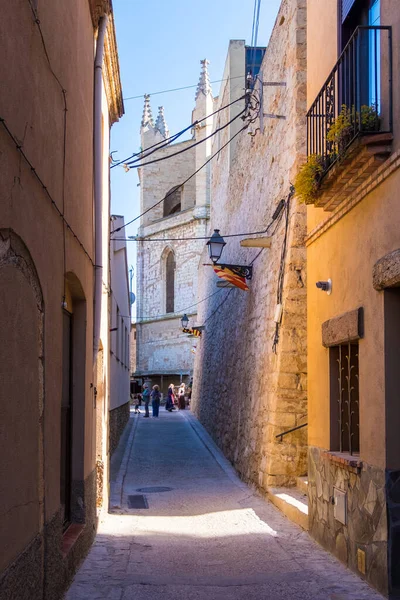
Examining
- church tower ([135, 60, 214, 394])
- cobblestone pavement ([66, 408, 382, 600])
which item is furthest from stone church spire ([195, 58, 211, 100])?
cobblestone pavement ([66, 408, 382, 600])

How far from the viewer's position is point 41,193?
5.28 m

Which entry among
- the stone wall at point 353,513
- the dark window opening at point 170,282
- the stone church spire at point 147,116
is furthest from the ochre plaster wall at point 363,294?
the stone church spire at point 147,116

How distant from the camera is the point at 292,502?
1023 cm

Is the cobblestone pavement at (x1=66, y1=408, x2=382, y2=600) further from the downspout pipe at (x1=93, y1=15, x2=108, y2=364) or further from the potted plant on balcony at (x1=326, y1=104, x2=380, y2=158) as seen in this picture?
the potted plant on balcony at (x1=326, y1=104, x2=380, y2=158)

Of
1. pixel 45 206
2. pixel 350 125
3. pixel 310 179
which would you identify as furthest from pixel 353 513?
pixel 45 206

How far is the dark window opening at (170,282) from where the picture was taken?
51719mm

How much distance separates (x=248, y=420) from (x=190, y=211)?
116 feet

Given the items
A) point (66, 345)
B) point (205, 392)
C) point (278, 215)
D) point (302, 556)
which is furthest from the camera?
point (205, 392)

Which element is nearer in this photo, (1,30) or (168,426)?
(1,30)

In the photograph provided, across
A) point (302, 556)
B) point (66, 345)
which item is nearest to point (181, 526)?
point (302, 556)

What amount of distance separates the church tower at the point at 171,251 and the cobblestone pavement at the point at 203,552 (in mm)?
33552

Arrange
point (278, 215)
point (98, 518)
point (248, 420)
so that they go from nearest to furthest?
point (98, 518) → point (278, 215) → point (248, 420)

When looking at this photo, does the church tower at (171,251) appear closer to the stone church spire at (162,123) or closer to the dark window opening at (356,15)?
the stone church spire at (162,123)

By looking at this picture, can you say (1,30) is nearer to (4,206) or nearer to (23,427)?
(4,206)
